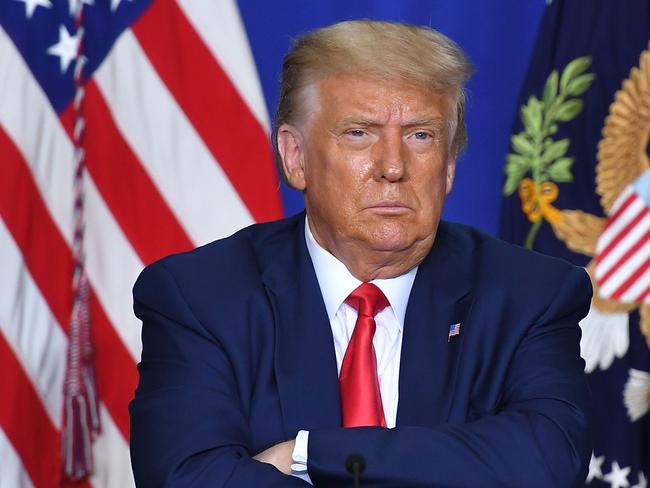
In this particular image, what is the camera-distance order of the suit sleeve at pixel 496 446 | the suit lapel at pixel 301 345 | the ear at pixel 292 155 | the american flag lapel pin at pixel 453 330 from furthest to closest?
the ear at pixel 292 155
the american flag lapel pin at pixel 453 330
the suit lapel at pixel 301 345
the suit sleeve at pixel 496 446

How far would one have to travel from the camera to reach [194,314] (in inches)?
111

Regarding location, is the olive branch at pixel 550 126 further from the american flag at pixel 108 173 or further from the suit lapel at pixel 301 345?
the suit lapel at pixel 301 345

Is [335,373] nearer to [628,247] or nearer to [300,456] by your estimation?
[300,456]

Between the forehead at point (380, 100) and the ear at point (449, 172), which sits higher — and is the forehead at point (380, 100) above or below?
above

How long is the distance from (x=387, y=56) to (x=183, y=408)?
2.94ft

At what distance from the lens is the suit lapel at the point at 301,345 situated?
2.74 m

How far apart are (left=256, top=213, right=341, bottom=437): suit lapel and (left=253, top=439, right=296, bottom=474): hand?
0.37 ft

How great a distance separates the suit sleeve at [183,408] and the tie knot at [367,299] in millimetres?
348

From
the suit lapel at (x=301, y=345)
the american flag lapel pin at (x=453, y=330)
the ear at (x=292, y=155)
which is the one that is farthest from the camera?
the ear at (x=292, y=155)

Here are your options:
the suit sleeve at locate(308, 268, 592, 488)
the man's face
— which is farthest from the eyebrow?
the suit sleeve at locate(308, 268, 592, 488)

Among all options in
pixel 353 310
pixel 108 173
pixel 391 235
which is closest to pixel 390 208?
pixel 391 235

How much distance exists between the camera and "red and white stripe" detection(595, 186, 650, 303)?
13.7 feet

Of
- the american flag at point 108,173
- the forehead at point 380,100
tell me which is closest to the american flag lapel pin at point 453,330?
the forehead at point 380,100

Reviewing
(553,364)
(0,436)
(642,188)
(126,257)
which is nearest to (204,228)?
(126,257)
